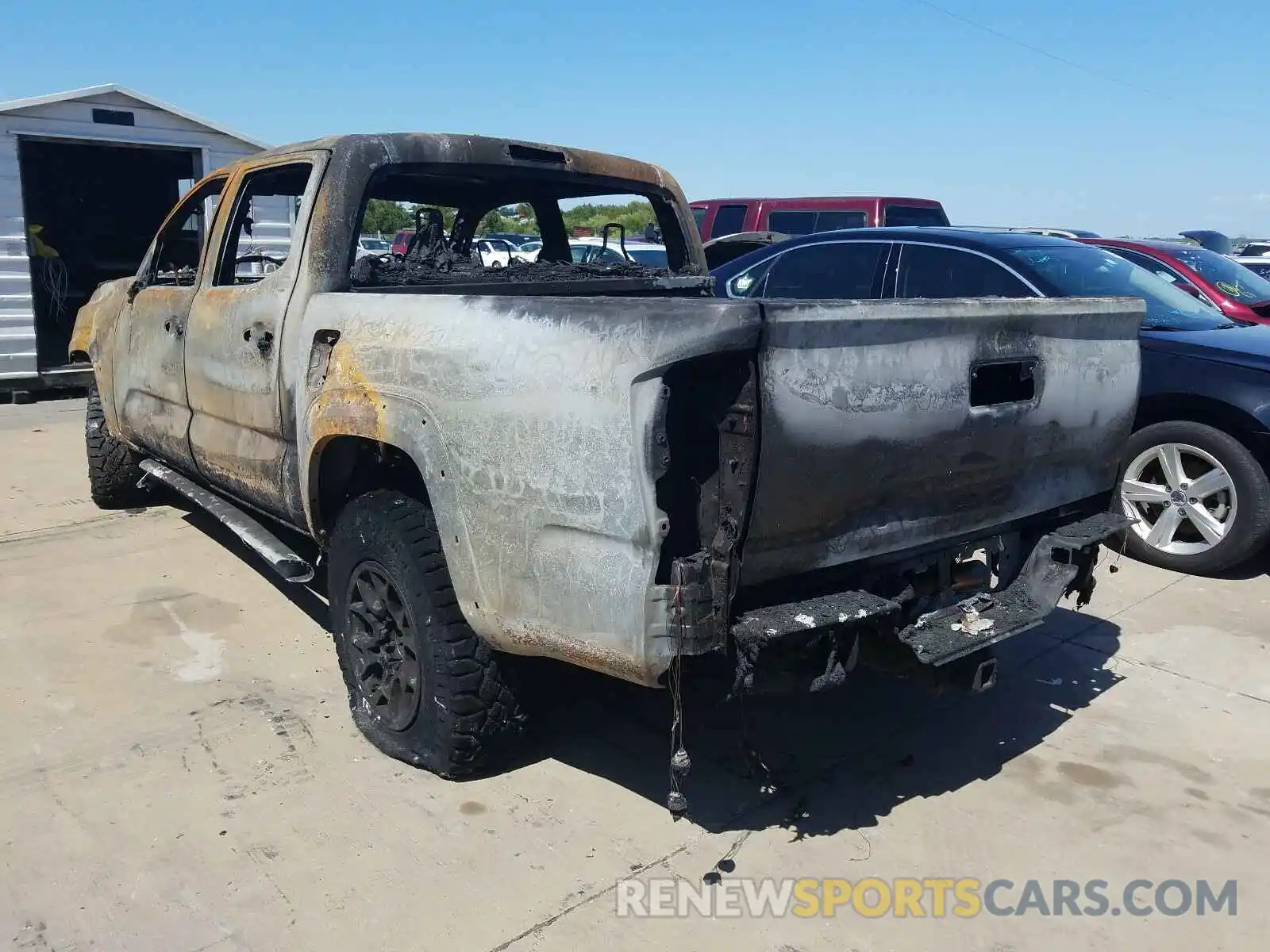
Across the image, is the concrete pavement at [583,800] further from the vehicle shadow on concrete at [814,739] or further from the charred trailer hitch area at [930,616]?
the charred trailer hitch area at [930,616]

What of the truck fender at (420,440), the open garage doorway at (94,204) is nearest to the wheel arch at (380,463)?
the truck fender at (420,440)

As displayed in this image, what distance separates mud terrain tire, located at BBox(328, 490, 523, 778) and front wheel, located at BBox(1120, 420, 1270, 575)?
380 centimetres

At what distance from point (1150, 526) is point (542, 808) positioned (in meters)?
4.14

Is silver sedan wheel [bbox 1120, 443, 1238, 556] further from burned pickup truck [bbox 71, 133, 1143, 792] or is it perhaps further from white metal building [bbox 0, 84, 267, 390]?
white metal building [bbox 0, 84, 267, 390]

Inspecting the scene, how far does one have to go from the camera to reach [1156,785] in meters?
3.48

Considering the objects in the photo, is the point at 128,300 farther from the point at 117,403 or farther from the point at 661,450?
the point at 661,450

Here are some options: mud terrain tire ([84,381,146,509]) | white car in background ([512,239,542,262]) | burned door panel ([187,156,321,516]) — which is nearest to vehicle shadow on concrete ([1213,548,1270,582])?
white car in background ([512,239,542,262])

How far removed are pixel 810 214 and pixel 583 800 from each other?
11.1 meters

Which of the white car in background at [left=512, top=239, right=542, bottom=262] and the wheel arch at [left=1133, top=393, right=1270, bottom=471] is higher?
the white car in background at [left=512, top=239, right=542, bottom=262]

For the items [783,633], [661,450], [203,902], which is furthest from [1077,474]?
[203,902]

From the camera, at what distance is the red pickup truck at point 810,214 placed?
1275 centimetres

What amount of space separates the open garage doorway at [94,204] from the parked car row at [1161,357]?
1016cm

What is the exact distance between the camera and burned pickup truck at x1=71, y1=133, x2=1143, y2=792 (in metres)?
2.53

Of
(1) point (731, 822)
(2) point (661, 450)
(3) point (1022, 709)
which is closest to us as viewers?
(2) point (661, 450)
